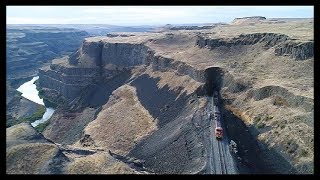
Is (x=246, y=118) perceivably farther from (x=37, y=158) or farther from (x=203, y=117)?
(x=37, y=158)

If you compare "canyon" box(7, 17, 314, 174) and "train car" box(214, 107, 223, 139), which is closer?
"canyon" box(7, 17, 314, 174)

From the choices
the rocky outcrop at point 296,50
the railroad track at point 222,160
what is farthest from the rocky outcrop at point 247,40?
the railroad track at point 222,160

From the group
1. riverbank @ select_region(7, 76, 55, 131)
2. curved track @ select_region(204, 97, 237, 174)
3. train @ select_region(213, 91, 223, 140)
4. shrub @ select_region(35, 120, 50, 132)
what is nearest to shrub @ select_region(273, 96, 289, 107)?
train @ select_region(213, 91, 223, 140)

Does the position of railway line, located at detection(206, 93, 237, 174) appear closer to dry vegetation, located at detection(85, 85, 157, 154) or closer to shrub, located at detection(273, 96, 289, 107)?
shrub, located at detection(273, 96, 289, 107)

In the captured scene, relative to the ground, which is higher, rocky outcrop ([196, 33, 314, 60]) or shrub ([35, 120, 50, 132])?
rocky outcrop ([196, 33, 314, 60])

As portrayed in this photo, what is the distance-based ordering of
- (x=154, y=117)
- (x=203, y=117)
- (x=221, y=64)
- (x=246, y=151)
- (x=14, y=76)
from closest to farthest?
(x=246, y=151) < (x=203, y=117) < (x=154, y=117) < (x=221, y=64) < (x=14, y=76)

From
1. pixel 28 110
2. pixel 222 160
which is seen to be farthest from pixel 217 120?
pixel 28 110

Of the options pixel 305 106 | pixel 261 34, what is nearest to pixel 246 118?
pixel 305 106
